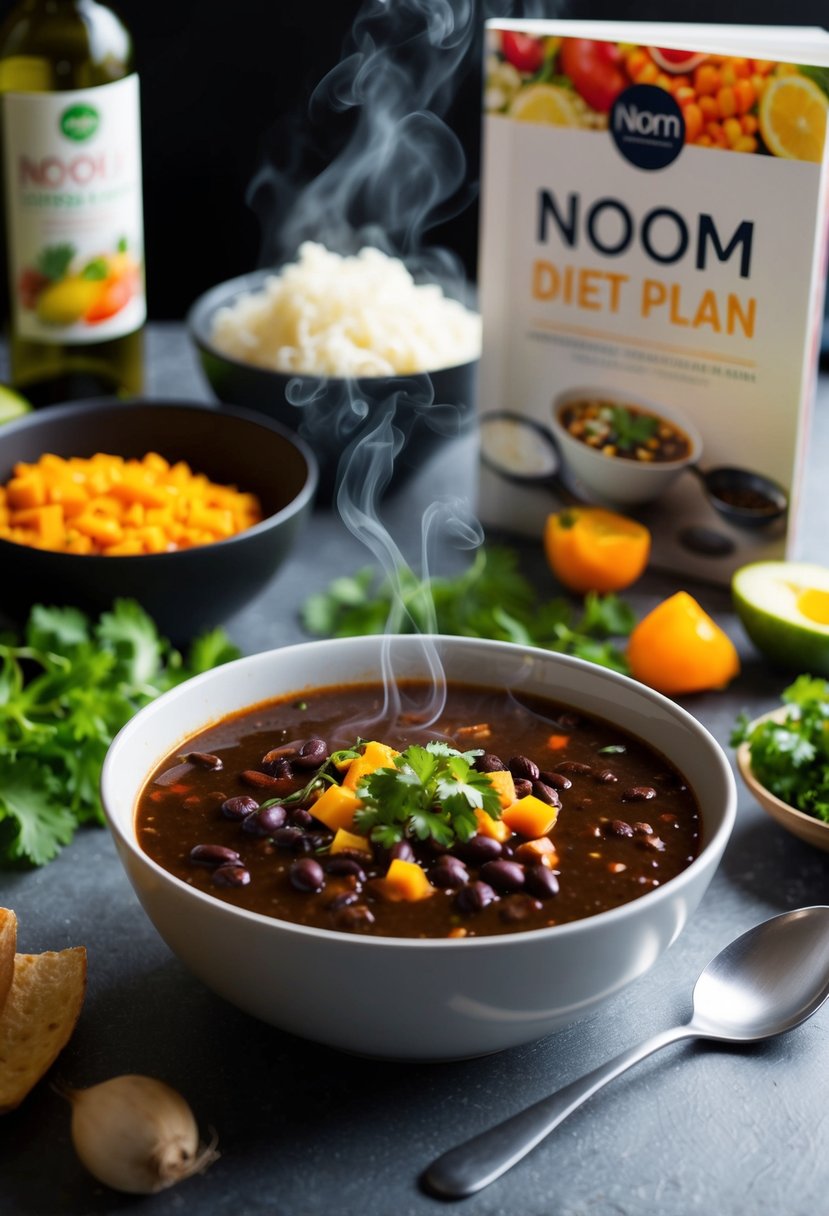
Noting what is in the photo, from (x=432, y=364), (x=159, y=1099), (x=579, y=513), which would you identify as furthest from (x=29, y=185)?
(x=159, y=1099)

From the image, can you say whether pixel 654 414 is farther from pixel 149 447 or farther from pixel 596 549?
pixel 149 447

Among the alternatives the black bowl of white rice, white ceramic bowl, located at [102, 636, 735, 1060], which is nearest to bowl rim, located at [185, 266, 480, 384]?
the black bowl of white rice

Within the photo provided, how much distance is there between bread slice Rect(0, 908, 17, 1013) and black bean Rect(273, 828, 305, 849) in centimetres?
29

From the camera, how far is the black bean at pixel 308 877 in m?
1.50

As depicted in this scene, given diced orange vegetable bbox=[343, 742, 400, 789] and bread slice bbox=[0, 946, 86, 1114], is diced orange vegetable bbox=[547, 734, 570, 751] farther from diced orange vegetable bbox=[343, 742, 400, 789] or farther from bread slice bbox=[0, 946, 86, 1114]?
bread slice bbox=[0, 946, 86, 1114]

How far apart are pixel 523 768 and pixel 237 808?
33 centimetres

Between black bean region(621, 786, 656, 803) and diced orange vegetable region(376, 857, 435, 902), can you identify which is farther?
black bean region(621, 786, 656, 803)

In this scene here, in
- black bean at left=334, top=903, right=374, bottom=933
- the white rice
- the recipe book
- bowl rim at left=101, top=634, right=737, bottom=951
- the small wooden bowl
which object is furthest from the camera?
the white rice

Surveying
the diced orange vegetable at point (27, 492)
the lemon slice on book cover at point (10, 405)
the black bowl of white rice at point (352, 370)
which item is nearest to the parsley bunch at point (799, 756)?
the black bowl of white rice at point (352, 370)

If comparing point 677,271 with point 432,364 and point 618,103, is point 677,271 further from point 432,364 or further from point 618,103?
point 432,364

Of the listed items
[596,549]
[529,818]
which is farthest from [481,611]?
[529,818]

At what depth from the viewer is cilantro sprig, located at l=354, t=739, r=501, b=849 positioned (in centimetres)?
154

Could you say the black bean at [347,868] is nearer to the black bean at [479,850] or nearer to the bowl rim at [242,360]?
the black bean at [479,850]

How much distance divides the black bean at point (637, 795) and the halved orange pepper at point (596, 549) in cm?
101
